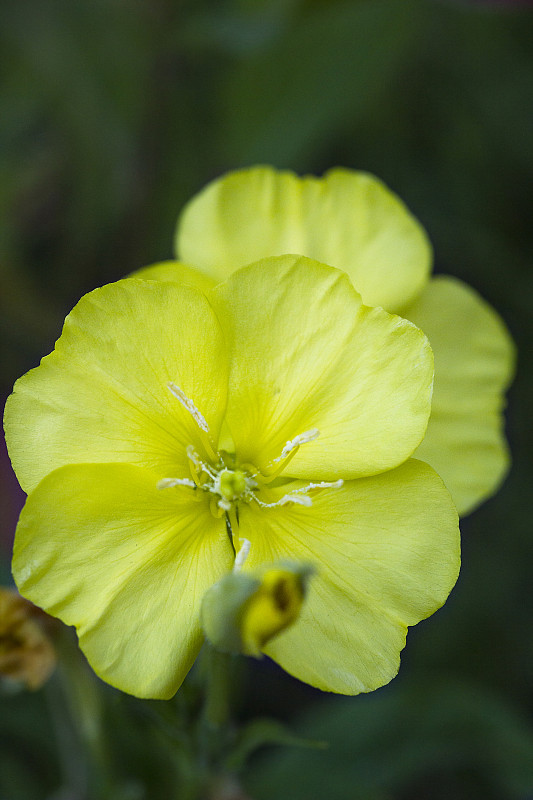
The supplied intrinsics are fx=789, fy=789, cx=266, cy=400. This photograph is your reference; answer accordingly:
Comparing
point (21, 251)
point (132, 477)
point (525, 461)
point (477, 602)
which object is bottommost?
point (477, 602)

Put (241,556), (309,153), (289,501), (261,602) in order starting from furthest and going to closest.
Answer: (309,153) → (289,501) → (241,556) → (261,602)

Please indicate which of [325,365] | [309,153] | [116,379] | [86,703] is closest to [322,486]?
[325,365]

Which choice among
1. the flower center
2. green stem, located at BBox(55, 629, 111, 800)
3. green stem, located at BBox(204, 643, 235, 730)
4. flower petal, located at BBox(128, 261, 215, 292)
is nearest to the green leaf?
green stem, located at BBox(204, 643, 235, 730)

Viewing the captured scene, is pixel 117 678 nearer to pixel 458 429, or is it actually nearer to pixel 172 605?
pixel 172 605

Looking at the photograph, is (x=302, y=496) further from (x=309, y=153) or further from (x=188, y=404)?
(x=309, y=153)

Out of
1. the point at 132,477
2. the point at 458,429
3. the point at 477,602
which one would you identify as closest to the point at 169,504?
the point at 132,477

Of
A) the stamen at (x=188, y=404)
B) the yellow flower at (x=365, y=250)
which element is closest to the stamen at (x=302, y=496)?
the stamen at (x=188, y=404)
